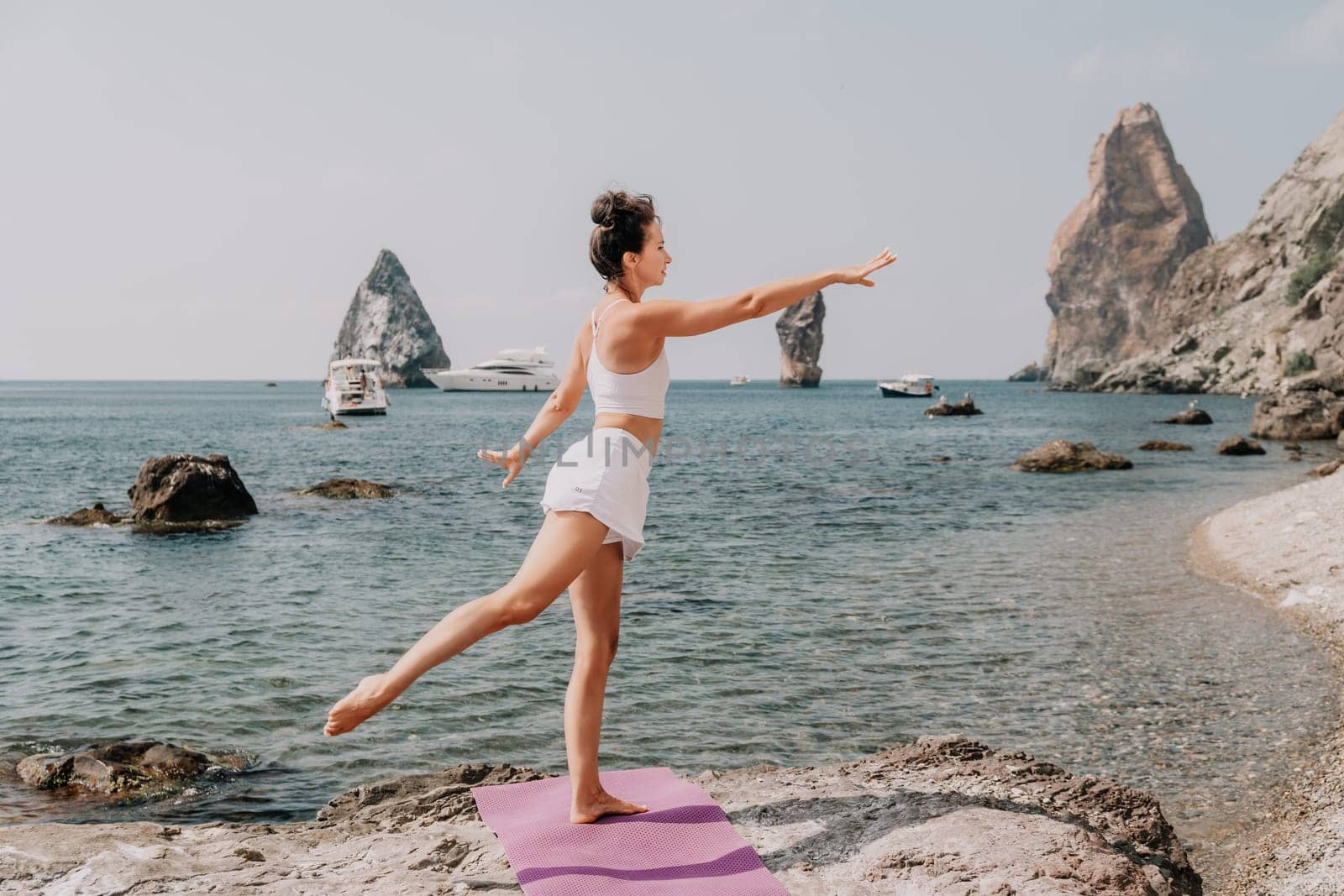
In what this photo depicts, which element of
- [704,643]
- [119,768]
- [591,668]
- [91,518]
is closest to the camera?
[591,668]

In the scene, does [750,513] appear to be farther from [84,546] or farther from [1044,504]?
[84,546]

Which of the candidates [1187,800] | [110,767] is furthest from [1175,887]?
[110,767]

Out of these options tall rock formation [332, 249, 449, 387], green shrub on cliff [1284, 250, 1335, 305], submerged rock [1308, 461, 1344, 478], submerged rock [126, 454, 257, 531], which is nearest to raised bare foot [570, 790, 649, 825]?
submerged rock [126, 454, 257, 531]

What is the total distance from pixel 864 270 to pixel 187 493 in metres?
21.3

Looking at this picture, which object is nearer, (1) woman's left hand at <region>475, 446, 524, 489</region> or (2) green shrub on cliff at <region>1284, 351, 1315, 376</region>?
(1) woman's left hand at <region>475, 446, 524, 489</region>

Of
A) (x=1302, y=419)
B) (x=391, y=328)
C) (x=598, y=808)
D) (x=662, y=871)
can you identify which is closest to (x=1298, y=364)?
(x=1302, y=419)

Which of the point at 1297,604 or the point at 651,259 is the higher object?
the point at 651,259

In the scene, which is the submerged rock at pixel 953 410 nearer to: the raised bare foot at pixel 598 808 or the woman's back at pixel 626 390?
the raised bare foot at pixel 598 808

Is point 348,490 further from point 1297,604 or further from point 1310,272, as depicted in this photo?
point 1310,272

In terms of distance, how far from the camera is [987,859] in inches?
154

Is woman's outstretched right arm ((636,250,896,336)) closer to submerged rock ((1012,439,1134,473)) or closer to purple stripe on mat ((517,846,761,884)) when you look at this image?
purple stripe on mat ((517,846,761,884))

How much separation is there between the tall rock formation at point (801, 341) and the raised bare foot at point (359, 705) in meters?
166

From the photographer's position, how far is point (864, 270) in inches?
150

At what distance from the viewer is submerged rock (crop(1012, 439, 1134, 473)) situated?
32.1 m
